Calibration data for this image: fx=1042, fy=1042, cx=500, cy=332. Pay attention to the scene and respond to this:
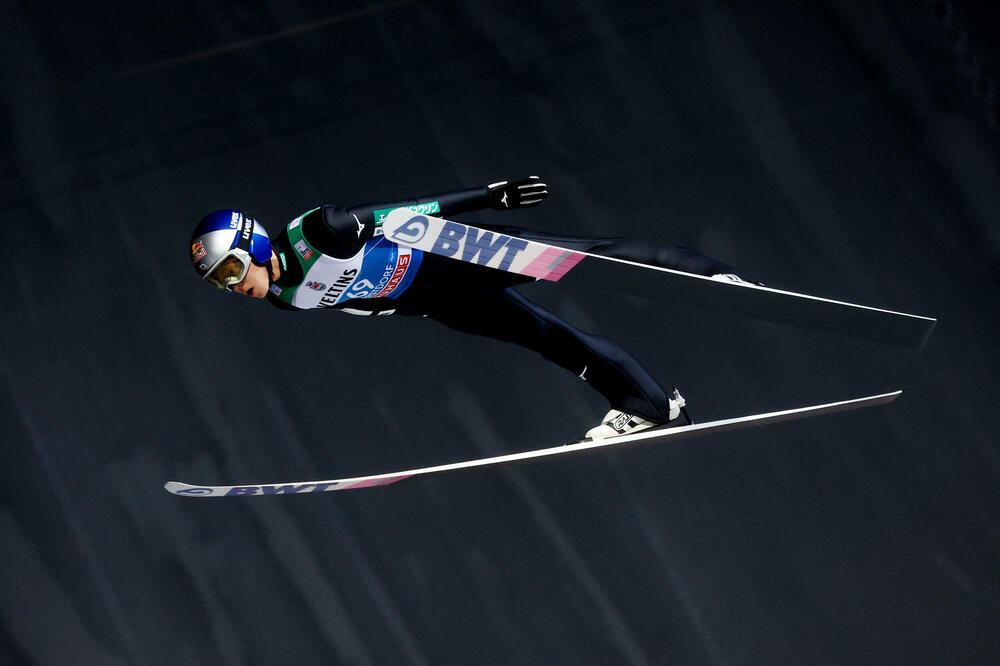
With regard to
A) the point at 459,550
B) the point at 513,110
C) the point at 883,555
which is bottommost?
the point at 883,555

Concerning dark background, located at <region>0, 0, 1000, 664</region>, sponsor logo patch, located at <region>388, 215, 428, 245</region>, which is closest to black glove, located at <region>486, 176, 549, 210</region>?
sponsor logo patch, located at <region>388, 215, 428, 245</region>

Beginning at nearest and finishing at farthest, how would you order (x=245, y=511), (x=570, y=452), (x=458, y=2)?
1. (x=570, y=452)
2. (x=458, y=2)
3. (x=245, y=511)

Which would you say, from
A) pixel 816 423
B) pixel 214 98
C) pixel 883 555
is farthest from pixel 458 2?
pixel 883 555

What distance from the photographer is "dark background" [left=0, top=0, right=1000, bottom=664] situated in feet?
12.2

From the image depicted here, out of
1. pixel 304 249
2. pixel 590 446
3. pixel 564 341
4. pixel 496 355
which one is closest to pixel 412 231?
pixel 304 249

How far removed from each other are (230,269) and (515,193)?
0.74 metres

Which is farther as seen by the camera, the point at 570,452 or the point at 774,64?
the point at 774,64

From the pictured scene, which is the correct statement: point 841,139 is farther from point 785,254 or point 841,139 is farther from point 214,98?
point 214,98

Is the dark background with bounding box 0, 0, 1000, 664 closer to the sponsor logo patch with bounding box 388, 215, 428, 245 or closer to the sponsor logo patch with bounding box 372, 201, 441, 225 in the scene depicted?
the sponsor logo patch with bounding box 372, 201, 441, 225

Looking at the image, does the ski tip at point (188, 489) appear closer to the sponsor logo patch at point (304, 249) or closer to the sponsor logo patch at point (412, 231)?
the sponsor logo patch at point (304, 249)

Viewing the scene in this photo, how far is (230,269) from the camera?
2.48 meters

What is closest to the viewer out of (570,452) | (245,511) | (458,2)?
(570,452)

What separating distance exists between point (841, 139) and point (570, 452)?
172cm

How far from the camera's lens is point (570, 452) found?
112 inches
